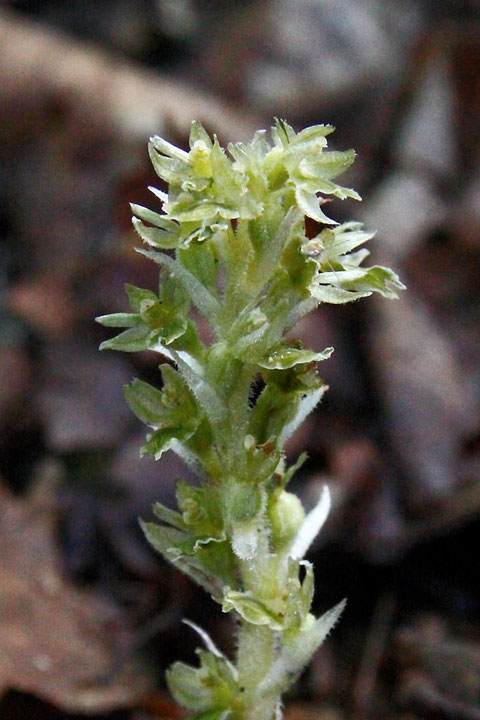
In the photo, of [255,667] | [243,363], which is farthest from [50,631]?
[243,363]

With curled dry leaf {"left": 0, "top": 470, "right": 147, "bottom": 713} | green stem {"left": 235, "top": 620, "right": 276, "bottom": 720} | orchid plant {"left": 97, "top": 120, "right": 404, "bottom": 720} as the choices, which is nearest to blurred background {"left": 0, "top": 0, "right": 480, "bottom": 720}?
curled dry leaf {"left": 0, "top": 470, "right": 147, "bottom": 713}

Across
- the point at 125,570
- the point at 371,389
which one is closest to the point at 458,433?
the point at 371,389

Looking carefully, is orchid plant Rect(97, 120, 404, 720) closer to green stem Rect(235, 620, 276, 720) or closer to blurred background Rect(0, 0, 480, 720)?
green stem Rect(235, 620, 276, 720)

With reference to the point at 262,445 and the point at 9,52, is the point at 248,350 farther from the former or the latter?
the point at 9,52

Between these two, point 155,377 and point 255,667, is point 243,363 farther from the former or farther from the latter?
point 155,377

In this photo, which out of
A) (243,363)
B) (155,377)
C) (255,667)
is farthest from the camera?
(155,377)
